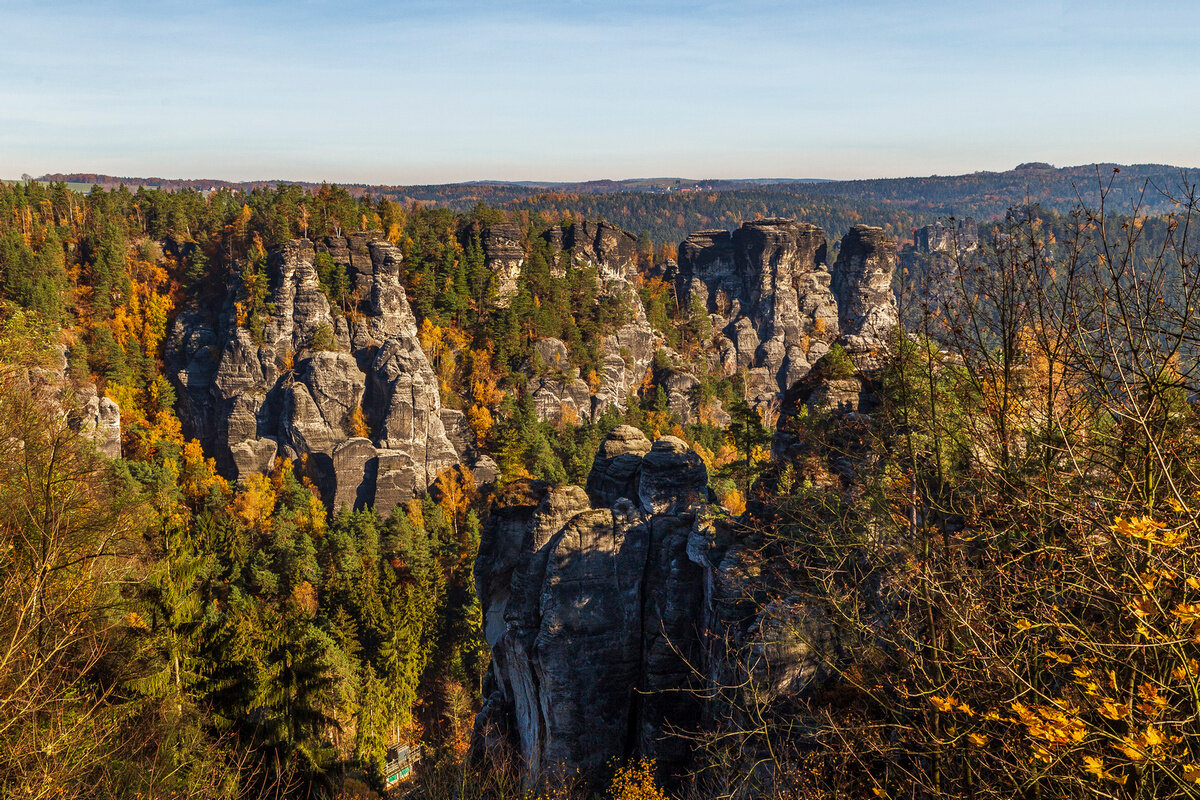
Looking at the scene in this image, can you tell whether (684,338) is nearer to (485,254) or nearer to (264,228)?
(485,254)

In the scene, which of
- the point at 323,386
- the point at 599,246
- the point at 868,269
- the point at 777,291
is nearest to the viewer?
the point at 323,386

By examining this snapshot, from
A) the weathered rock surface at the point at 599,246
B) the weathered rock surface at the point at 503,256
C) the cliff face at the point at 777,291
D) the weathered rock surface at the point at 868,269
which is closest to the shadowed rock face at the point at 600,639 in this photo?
the weathered rock surface at the point at 503,256

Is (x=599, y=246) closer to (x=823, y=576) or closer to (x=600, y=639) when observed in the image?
(x=600, y=639)

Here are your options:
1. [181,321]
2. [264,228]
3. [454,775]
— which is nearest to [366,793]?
[454,775]

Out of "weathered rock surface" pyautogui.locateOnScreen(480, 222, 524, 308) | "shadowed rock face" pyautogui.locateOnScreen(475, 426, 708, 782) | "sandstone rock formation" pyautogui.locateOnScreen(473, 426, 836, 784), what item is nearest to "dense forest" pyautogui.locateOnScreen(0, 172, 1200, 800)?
"sandstone rock formation" pyautogui.locateOnScreen(473, 426, 836, 784)

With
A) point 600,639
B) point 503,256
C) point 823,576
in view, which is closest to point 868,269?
point 503,256

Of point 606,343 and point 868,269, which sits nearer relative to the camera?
point 606,343

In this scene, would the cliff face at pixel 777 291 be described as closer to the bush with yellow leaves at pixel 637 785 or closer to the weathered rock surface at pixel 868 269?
the weathered rock surface at pixel 868 269
